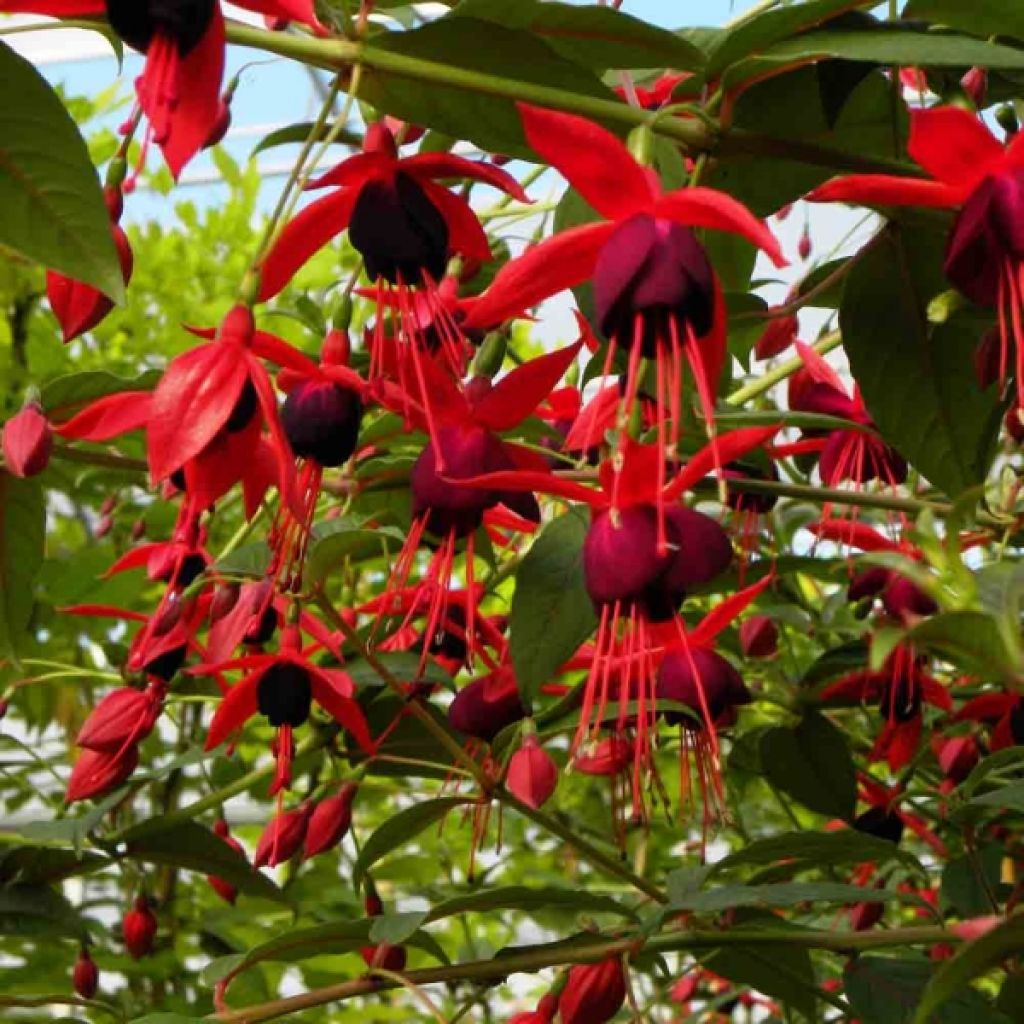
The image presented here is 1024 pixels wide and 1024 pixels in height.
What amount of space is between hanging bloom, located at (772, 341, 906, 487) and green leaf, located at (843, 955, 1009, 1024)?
25 centimetres

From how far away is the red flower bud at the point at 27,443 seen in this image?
73cm

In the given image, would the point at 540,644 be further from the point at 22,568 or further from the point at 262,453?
the point at 22,568

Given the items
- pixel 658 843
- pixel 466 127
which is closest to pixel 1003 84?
pixel 466 127

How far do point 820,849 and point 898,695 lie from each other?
0.16m

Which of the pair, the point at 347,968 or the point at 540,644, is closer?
the point at 540,644

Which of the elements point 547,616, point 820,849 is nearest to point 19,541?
point 547,616

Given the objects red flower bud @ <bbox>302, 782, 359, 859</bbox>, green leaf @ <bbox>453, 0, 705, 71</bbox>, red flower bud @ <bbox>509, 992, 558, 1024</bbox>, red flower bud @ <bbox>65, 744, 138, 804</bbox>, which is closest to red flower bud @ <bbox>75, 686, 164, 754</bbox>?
red flower bud @ <bbox>65, 744, 138, 804</bbox>

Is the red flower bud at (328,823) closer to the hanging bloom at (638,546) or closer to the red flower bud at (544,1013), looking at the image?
the red flower bud at (544,1013)

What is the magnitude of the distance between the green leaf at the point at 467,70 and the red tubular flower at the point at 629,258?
0.05m

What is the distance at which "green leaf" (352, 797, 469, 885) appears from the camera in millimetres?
814

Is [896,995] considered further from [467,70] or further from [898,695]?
[467,70]

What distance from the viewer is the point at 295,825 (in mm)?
916

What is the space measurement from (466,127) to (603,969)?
16.6 inches

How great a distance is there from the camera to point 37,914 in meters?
1.06
